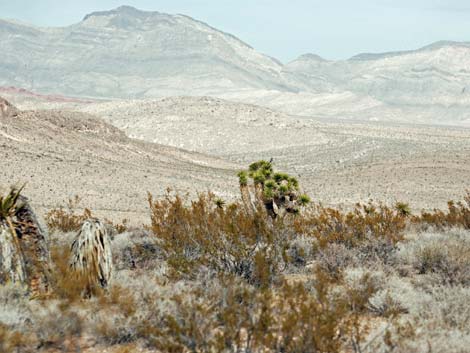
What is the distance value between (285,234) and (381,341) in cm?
432

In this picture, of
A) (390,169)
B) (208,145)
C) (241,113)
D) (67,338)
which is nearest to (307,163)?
(390,169)

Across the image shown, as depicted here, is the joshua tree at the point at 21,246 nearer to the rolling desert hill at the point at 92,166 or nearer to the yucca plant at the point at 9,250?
the yucca plant at the point at 9,250

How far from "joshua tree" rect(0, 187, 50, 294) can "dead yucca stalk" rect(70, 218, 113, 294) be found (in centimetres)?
48

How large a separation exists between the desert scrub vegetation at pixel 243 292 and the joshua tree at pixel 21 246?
6 cm

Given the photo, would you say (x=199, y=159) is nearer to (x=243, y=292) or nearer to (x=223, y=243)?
(x=223, y=243)

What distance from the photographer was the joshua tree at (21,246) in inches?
346

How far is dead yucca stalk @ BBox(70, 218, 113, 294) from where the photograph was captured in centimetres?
893

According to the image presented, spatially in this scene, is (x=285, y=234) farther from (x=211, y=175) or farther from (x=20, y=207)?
(x=211, y=175)

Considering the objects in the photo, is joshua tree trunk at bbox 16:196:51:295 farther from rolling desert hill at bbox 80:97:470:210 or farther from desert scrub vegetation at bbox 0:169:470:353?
rolling desert hill at bbox 80:97:470:210

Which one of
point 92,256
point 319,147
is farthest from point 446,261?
point 319,147

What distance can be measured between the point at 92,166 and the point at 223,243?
89.1 feet

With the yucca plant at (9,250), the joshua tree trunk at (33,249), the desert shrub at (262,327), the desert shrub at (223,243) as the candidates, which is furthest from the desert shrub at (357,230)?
the yucca plant at (9,250)

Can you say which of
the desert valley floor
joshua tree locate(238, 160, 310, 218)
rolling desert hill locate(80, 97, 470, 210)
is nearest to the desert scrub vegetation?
joshua tree locate(238, 160, 310, 218)

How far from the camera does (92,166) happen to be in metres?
36.5
